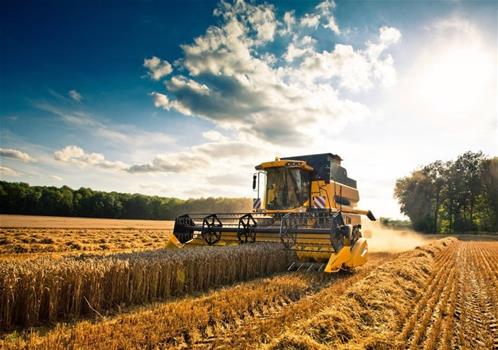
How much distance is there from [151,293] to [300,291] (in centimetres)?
257

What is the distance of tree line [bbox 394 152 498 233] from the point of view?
154ft

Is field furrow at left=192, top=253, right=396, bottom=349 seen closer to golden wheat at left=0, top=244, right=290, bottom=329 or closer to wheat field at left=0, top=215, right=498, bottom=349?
wheat field at left=0, top=215, right=498, bottom=349

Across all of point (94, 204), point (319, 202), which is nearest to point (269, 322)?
point (319, 202)

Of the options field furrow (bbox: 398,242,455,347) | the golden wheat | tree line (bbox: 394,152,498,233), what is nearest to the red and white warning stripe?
field furrow (bbox: 398,242,455,347)

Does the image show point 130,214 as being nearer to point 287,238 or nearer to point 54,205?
point 54,205

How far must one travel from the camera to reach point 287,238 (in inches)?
330

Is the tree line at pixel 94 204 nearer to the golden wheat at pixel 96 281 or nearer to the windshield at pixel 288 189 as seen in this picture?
the windshield at pixel 288 189

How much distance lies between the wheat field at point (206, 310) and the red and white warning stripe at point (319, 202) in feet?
14.1

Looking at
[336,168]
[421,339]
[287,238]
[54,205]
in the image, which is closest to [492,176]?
[336,168]

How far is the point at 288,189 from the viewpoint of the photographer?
1104cm

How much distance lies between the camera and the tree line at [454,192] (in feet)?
154

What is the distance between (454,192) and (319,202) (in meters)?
46.7

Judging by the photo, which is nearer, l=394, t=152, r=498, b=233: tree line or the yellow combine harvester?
the yellow combine harvester

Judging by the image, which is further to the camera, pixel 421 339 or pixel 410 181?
pixel 410 181
